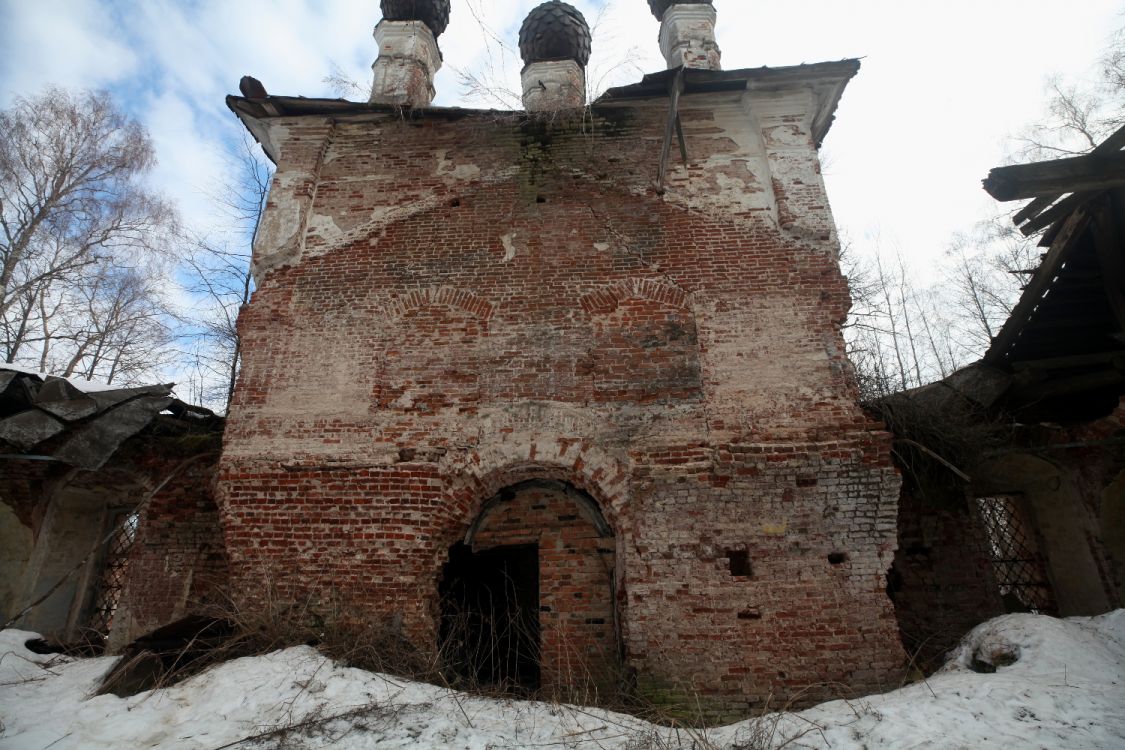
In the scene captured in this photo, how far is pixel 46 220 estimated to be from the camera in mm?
12539

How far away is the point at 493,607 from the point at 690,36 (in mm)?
7554

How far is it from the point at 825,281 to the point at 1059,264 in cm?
208

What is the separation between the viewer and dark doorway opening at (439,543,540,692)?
6.08m

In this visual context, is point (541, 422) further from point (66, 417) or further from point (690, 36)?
point (690, 36)

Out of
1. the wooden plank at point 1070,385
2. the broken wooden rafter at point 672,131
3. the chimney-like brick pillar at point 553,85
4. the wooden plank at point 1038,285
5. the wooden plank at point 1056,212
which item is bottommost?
the wooden plank at point 1070,385

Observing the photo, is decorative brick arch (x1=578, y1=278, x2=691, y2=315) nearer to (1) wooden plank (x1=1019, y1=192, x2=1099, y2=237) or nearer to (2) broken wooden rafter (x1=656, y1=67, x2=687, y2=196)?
(2) broken wooden rafter (x1=656, y1=67, x2=687, y2=196)

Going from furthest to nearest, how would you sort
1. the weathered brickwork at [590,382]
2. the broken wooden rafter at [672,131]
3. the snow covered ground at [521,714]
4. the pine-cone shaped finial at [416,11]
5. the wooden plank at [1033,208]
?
the pine-cone shaped finial at [416,11] → the broken wooden rafter at [672,131] → the weathered brickwork at [590,382] → the wooden plank at [1033,208] → the snow covered ground at [521,714]

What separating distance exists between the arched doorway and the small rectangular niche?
1220 mm

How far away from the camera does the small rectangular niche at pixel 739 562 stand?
16.5 feet

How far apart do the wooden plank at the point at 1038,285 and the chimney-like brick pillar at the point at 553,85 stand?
212 inches

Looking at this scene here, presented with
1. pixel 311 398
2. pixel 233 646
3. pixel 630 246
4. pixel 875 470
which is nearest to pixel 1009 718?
pixel 875 470

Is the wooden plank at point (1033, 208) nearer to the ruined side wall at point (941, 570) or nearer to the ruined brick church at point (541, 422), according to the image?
the ruined brick church at point (541, 422)

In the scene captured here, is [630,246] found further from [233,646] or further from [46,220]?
[46,220]

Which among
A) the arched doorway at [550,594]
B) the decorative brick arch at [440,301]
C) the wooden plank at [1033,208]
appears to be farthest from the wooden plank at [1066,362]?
the decorative brick arch at [440,301]
